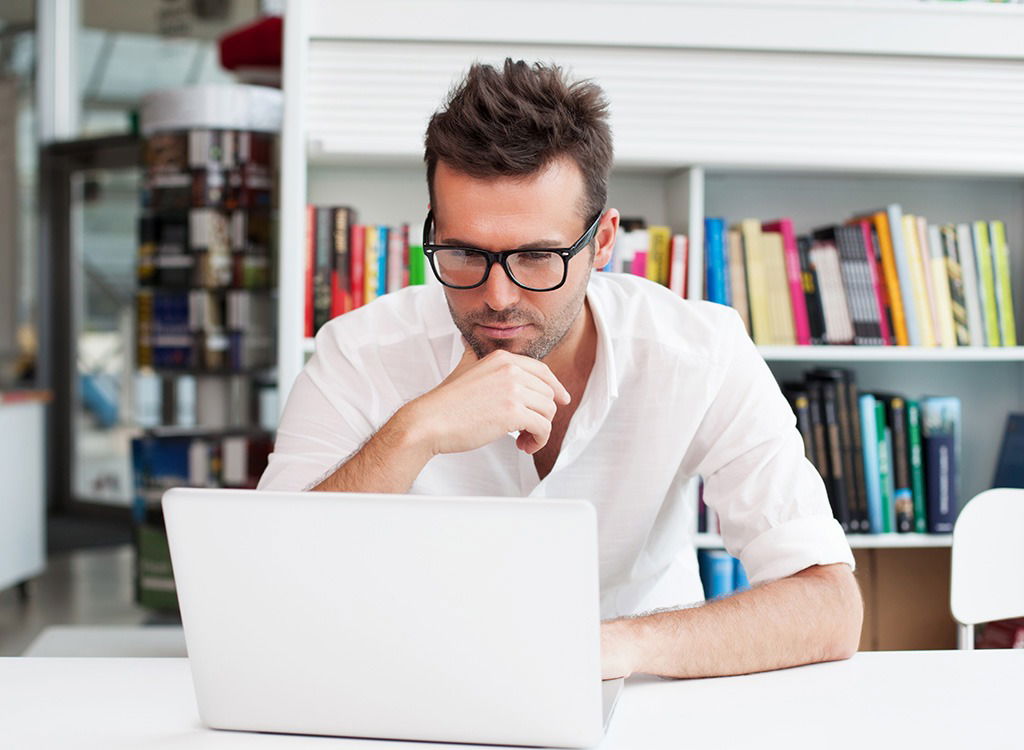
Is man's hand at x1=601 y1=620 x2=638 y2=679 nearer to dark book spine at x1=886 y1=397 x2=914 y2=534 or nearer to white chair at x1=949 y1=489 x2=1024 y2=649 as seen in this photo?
white chair at x1=949 y1=489 x2=1024 y2=649

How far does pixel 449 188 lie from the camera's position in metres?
1.47

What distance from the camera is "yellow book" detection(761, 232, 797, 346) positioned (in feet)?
8.23

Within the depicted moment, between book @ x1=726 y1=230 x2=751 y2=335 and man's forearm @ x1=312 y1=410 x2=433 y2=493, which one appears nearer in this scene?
man's forearm @ x1=312 y1=410 x2=433 y2=493

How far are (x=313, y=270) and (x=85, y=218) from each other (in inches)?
157

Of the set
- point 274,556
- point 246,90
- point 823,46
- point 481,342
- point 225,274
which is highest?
point 246,90

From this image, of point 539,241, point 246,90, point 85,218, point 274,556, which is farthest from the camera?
point 85,218

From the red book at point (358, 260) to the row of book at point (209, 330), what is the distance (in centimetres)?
139

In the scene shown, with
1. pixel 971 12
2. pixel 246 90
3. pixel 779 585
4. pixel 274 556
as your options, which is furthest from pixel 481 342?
pixel 246 90

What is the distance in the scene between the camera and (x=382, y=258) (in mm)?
2457

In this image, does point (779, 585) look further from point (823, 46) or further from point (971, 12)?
point (971, 12)

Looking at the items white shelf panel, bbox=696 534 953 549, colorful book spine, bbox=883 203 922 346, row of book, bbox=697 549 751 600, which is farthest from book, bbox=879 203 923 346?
row of book, bbox=697 549 751 600

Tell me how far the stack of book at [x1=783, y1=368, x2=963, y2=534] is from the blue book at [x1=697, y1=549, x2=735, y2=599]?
0.29m

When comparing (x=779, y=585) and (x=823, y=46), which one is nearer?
(x=779, y=585)

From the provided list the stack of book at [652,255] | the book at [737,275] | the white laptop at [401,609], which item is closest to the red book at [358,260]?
the stack of book at [652,255]
